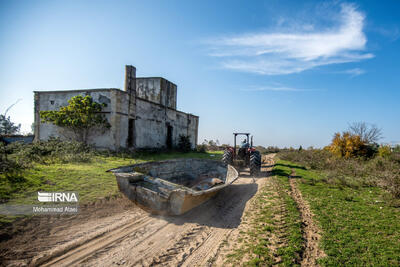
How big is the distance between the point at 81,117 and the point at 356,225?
609 inches

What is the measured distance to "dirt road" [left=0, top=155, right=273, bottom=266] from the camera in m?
3.01

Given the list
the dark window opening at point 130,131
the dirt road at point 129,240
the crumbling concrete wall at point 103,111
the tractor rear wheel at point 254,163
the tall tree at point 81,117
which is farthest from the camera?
the dark window opening at point 130,131

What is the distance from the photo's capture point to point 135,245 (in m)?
3.45

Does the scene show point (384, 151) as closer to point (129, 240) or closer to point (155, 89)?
point (129, 240)

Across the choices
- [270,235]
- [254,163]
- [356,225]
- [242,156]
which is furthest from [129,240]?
[242,156]

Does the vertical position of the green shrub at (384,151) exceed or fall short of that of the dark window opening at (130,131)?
it falls short

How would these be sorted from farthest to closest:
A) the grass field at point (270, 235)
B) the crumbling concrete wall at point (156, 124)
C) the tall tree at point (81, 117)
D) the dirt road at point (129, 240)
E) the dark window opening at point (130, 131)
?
the crumbling concrete wall at point (156, 124) < the dark window opening at point (130, 131) < the tall tree at point (81, 117) < the grass field at point (270, 235) < the dirt road at point (129, 240)

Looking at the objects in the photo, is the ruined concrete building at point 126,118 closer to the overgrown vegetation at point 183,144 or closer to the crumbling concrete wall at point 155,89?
the overgrown vegetation at point 183,144

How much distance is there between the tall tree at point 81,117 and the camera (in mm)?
14055

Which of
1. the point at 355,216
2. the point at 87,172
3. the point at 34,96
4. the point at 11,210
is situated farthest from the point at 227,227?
the point at 34,96

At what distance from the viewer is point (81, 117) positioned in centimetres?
1407

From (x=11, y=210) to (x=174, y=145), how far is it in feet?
55.0

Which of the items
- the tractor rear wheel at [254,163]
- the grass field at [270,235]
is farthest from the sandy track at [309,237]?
the tractor rear wheel at [254,163]

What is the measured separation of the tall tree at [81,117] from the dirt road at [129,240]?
10.8m
